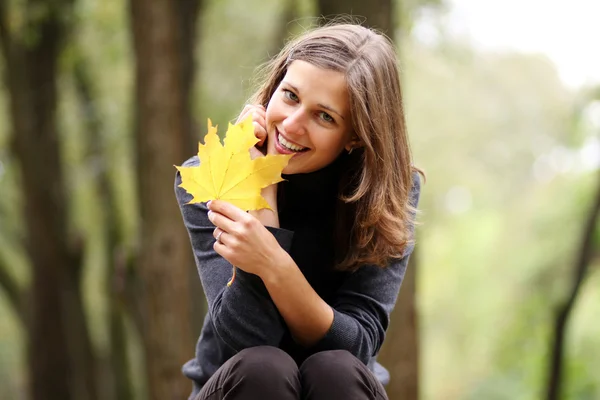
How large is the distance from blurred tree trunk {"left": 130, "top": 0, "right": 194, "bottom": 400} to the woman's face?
125 inches

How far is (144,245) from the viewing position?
5.98 meters

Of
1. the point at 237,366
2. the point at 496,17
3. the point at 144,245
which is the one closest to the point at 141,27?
the point at 144,245

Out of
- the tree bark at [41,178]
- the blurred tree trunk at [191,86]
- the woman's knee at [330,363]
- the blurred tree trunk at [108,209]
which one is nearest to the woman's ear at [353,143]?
the woman's knee at [330,363]

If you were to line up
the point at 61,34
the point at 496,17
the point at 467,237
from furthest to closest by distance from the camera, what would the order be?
1. the point at 467,237
2. the point at 496,17
3. the point at 61,34

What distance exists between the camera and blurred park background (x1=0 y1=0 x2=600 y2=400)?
19.4 ft

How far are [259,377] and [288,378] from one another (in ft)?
0.27

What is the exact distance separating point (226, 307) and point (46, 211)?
7.11 metres

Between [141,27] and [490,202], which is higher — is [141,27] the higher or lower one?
the higher one

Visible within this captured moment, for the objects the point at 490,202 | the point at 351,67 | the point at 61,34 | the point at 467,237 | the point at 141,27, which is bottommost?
the point at 467,237

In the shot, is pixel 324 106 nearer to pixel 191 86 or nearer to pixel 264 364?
pixel 264 364

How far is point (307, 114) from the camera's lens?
2.69 m

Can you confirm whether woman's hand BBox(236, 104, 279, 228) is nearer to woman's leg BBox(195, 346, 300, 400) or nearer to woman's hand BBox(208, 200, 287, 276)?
woman's hand BBox(208, 200, 287, 276)

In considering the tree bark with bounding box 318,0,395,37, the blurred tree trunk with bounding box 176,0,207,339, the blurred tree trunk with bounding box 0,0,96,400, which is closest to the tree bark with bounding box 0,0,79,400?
the blurred tree trunk with bounding box 0,0,96,400

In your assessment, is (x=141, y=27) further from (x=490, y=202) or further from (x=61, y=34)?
(x=490, y=202)
